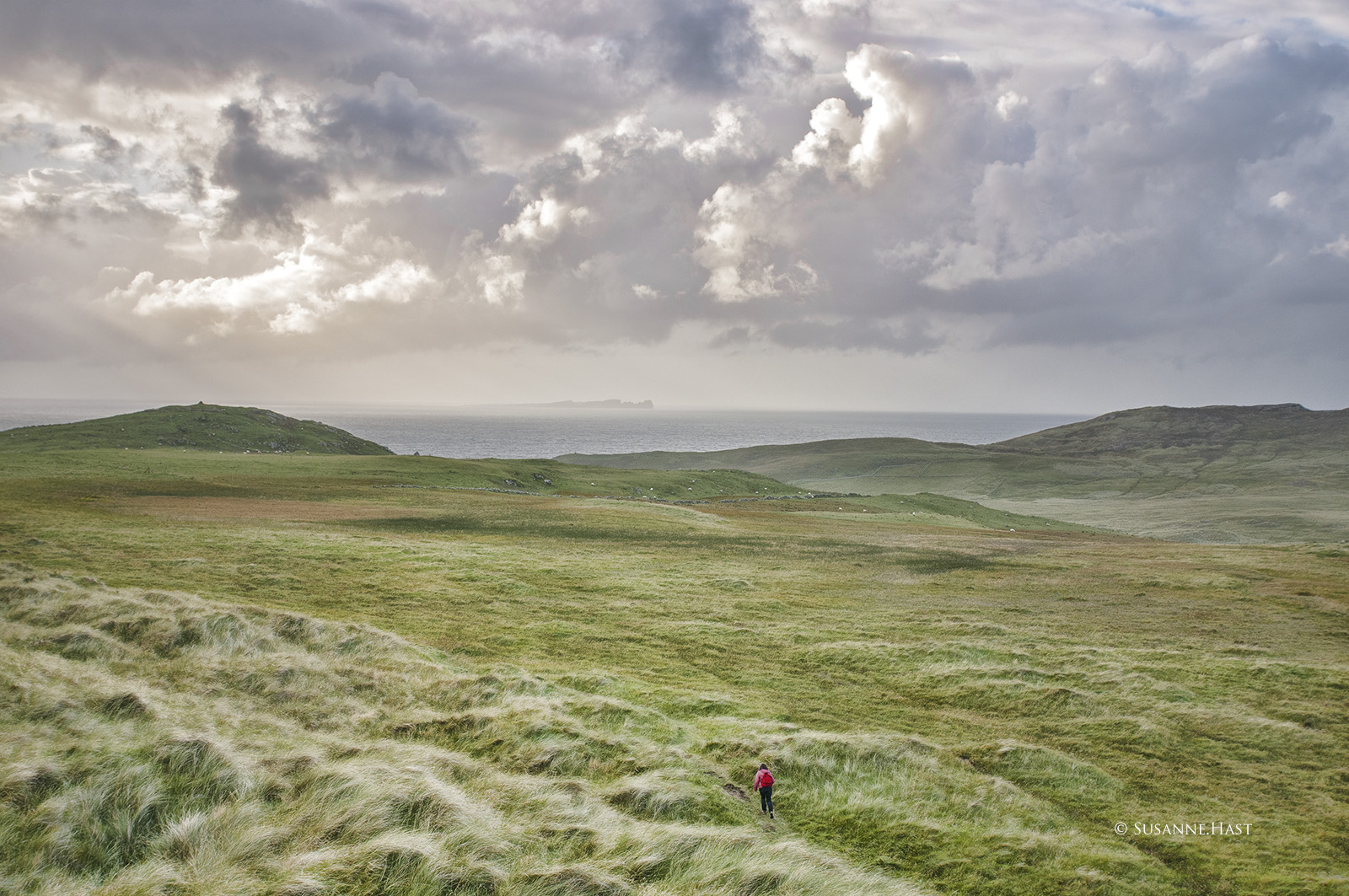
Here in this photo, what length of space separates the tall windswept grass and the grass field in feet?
0.21

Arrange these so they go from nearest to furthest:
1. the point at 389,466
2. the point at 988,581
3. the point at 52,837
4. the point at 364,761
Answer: the point at 52,837 → the point at 364,761 → the point at 988,581 → the point at 389,466

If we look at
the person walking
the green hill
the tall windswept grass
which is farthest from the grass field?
the green hill

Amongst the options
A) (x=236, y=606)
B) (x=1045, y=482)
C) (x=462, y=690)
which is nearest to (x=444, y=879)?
(x=462, y=690)

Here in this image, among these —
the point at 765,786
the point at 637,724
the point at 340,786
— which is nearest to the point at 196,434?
the point at 637,724

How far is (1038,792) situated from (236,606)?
2575 centimetres

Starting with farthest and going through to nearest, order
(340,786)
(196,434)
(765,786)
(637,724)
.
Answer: (196,434), (637,724), (765,786), (340,786)

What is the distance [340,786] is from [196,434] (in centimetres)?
16884

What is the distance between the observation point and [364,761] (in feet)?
42.1

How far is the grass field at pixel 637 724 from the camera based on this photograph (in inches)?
410

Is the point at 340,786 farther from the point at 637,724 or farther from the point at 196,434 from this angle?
the point at 196,434

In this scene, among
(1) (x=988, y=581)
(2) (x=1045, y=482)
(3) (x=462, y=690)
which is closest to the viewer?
(3) (x=462, y=690)

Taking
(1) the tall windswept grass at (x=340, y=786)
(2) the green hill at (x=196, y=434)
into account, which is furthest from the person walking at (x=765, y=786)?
(2) the green hill at (x=196, y=434)

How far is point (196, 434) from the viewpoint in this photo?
148 m

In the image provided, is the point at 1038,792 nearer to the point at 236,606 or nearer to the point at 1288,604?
the point at 236,606
